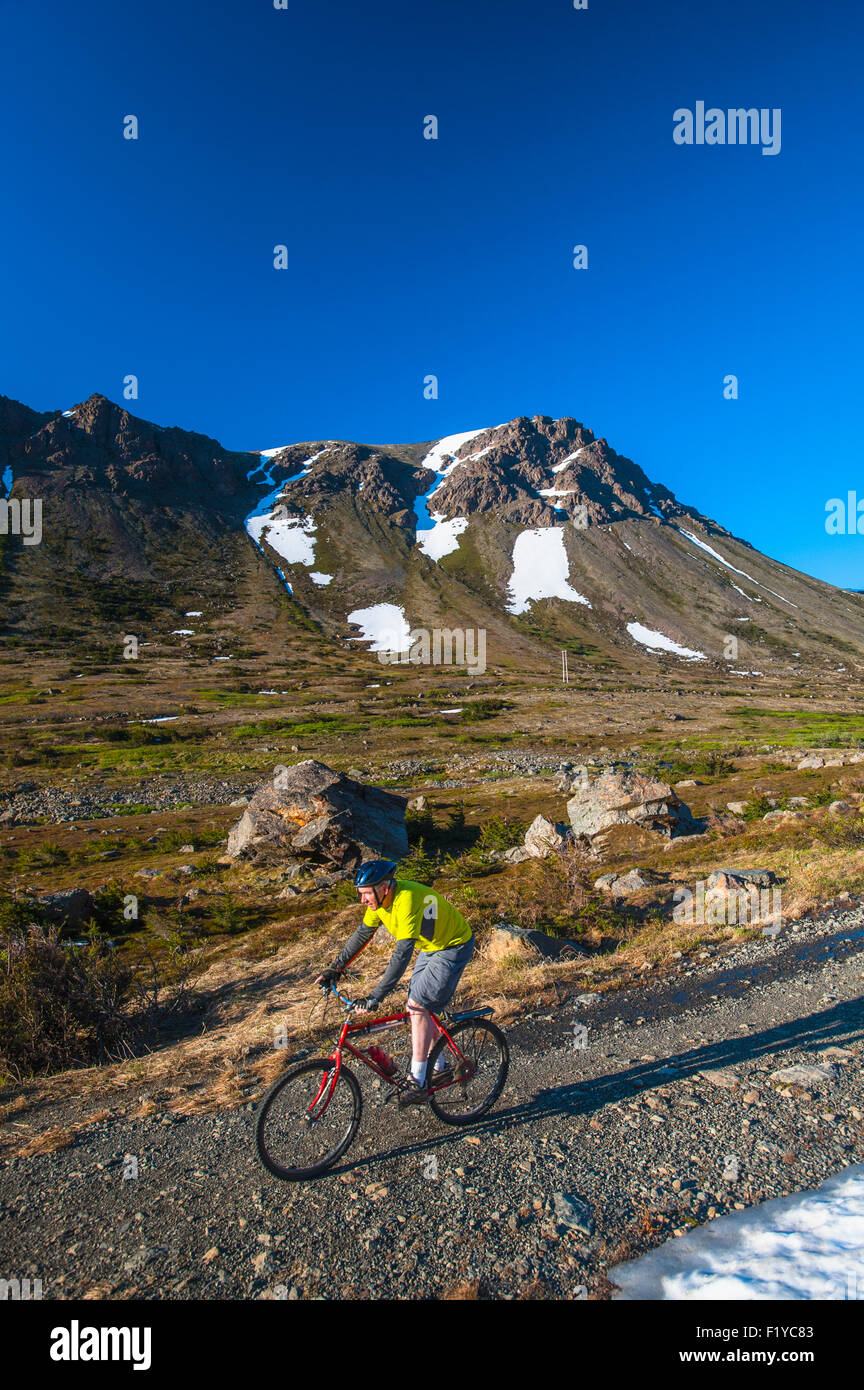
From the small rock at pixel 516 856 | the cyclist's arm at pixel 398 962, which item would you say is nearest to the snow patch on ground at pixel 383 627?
the small rock at pixel 516 856

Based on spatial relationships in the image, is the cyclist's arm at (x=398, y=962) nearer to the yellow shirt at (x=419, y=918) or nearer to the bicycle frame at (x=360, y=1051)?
the yellow shirt at (x=419, y=918)

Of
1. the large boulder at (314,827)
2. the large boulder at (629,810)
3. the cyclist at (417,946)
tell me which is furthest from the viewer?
the large boulder at (629,810)

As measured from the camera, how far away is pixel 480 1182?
18.6 ft

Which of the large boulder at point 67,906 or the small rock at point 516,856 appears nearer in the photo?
the large boulder at point 67,906

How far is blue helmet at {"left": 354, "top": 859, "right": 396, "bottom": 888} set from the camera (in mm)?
6043

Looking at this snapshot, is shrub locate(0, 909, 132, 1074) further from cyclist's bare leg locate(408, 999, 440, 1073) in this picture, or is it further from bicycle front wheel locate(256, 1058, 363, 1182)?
cyclist's bare leg locate(408, 999, 440, 1073)

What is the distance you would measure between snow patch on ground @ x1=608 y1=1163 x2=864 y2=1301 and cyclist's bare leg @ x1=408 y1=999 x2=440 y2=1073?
2.41m

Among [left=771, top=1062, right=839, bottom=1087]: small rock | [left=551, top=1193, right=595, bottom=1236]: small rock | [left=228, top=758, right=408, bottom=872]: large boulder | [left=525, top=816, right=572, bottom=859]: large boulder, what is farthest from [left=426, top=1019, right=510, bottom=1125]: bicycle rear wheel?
[left=525, top=816, right=572, bottom=859]: large boulder

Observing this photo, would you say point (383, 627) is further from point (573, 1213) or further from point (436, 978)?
point (573, 1213)

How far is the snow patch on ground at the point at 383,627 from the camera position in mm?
137000

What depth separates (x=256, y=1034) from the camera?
29.4 ft

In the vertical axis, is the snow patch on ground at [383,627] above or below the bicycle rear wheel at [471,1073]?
above

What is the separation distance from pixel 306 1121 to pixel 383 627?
147 m
